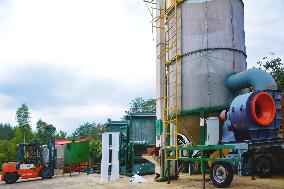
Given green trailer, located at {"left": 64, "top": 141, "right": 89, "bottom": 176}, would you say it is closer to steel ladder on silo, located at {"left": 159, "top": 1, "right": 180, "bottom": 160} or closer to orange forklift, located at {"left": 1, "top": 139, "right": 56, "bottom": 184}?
orange forklift, located at {"left": 1, "top": 139, "right": 56, "bottom": 184}

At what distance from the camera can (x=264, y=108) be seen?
1077 centimetres

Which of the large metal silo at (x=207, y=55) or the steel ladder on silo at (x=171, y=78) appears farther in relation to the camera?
the steel ladder on silo at (x=171, y=78)

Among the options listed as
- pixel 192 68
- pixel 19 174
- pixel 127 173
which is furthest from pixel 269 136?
pixel 19 174

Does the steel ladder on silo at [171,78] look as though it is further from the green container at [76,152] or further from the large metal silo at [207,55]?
the green container at [76,152]

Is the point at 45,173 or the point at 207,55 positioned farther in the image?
the point at 45,173

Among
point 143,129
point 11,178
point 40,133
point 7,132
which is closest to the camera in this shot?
point 11,178

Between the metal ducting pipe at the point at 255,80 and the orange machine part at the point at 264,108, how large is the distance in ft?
1.10

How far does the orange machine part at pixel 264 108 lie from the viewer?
10.6 meters

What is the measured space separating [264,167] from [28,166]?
550 inches

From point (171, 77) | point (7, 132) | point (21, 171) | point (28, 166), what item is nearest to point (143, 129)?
point (28, 166)

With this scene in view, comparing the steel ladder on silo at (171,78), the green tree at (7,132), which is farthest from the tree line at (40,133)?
the steel ladder on silo at (171,78)

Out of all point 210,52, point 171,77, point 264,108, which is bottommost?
point 264,108

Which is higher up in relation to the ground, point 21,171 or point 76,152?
point 76,152

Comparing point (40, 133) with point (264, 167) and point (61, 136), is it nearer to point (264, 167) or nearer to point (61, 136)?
point (61, 136)
